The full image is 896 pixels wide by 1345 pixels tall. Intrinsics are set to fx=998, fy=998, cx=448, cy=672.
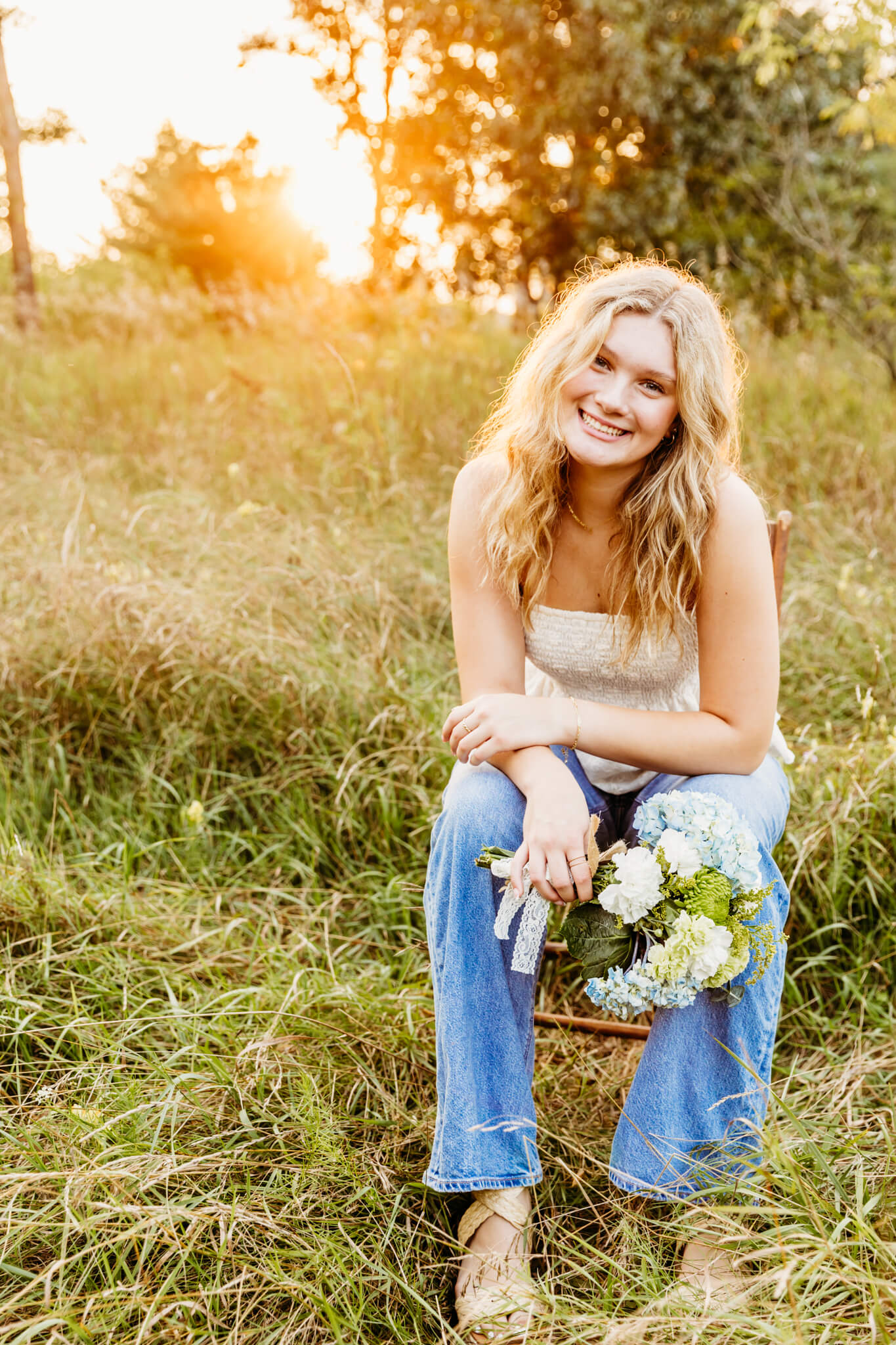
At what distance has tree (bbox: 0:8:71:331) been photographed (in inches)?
279

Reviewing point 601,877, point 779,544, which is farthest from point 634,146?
point 601,877

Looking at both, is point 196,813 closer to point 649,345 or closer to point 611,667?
point 611,667

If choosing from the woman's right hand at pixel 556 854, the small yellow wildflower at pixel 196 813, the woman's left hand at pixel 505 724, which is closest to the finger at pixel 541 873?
the woman's right hand at pixel 556 854

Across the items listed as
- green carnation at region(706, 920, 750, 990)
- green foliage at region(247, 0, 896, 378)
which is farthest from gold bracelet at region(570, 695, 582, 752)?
green foliage at region(247, 0, 896, 378)

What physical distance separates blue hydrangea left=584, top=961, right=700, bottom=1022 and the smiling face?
2.88 ft

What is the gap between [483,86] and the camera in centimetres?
917

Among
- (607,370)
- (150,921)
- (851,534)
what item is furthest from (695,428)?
(851,534)

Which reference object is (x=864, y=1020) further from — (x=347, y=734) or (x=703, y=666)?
(x=347, y=734)

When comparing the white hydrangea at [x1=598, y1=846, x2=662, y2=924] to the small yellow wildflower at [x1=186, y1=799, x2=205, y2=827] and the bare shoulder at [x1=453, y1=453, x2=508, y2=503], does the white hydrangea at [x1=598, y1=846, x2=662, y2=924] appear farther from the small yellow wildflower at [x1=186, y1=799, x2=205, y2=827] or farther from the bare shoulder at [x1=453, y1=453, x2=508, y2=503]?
the small yellow wildflower at [x1=186, y1=799, x2=205, y2=827]

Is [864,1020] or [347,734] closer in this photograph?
[864,1020]

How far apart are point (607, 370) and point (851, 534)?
2155 millimetres

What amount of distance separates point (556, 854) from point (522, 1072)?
1.20ft

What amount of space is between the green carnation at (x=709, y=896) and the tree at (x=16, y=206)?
737cm

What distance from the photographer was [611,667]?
1872 mm
